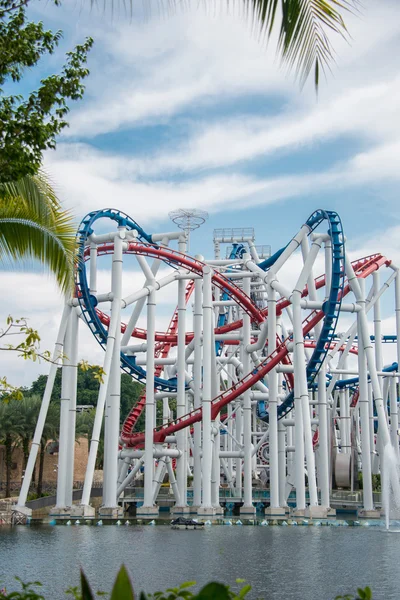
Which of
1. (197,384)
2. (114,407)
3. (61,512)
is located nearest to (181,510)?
(197,384)

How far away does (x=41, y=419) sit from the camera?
31.8 metres

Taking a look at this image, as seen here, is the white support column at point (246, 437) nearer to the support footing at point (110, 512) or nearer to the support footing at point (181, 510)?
the support footing at point (181, 510)

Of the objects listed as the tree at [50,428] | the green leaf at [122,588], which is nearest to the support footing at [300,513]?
the tree at [50,428]

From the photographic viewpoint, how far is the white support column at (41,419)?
3020cm

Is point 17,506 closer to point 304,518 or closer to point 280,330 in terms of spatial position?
point 304,518

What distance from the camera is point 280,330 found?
47625mm

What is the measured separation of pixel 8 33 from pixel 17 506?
25521 millimetres

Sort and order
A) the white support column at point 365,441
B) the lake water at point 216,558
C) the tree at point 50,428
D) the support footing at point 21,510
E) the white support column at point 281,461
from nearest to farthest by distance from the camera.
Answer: the lake water at point 216,558 < the support footing at point 21,510 < the white support column at point 365,441 < the white support column at point 281,461 < the tree at point 50,428

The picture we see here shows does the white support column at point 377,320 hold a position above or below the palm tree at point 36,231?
above

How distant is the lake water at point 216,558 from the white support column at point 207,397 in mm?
5506

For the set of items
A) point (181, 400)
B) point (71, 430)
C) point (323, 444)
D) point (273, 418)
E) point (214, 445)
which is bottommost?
point (323, 444)

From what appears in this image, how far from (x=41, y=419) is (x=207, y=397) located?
264 inches

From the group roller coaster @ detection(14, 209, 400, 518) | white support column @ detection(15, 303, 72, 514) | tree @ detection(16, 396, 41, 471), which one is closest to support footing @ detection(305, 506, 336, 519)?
roller coaster @ detection(14, 209, 400, 518)

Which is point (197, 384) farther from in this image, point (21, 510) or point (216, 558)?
point (216, 558)
